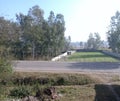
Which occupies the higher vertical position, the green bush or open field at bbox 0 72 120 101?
the green bush

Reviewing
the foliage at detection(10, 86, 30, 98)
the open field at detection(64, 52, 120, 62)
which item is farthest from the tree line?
the foliage at detection(10, 86, 30, 98)

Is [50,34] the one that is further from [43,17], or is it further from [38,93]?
[38,93]

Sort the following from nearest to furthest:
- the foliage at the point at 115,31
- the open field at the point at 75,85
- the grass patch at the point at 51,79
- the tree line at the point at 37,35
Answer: the open field at the point at 75,85 < the grass patch at the point at 51,79 < the tree line at the point at 37,35 < the foliage at the point at 115,31

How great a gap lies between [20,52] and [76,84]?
23835mm

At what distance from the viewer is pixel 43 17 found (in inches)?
1991

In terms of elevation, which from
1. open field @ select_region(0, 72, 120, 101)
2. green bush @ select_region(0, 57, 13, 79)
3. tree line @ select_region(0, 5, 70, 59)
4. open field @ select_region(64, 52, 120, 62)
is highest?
tree line @ select_region(0, 5, 70, 59)

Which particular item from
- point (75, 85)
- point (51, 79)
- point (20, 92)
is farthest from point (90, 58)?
point (20, 92)

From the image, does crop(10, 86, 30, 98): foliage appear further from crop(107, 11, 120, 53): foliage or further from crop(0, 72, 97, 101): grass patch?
crop(107, 11, 120, 53): foliage

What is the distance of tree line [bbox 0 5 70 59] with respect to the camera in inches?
1745

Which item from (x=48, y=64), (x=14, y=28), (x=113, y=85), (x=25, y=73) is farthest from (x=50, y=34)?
(x=113, y=85)

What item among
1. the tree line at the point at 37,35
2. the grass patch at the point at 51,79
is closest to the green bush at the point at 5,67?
the grass patch at the point at 51,79

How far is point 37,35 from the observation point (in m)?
44.7

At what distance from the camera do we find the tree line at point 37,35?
145 ft

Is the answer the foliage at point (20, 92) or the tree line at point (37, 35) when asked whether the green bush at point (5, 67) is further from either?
the tree line at point (37, 35)
